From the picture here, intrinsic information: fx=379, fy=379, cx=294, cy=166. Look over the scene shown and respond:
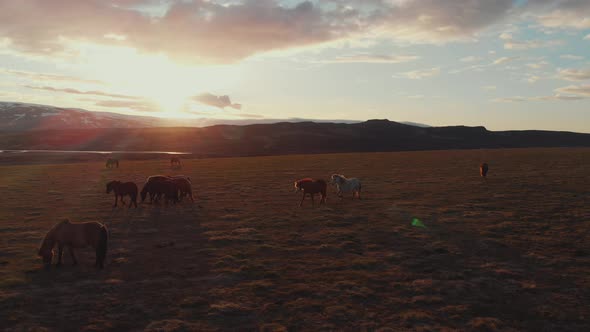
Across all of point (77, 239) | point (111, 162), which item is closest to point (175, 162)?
point (111, 162)

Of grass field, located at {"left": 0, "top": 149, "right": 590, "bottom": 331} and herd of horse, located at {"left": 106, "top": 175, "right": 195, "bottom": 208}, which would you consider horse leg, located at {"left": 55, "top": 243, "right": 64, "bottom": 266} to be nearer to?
grass field, located at {"left": 0, "top": 149, "right": 590, "bottom": 331}

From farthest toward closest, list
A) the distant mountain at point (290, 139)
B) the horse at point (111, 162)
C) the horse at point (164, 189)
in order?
the distant mountain at point (290, 139), the horse at point (111, 162), the horse at point (164, 189)

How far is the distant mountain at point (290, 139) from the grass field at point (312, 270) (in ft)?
306

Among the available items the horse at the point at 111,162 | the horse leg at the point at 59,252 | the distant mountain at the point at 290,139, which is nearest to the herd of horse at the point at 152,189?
the horse leg at the point at 59,252

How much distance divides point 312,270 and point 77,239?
24.2 feet

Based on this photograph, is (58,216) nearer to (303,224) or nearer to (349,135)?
(303,224)

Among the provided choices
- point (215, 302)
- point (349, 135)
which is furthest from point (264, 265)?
point (349, 135)

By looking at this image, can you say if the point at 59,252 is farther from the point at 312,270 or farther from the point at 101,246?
the point at 312,270

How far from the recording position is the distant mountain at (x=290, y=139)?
131000 millimetres

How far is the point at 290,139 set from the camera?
14912cm

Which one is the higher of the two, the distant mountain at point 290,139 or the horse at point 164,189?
the distant mountain at point 290,139

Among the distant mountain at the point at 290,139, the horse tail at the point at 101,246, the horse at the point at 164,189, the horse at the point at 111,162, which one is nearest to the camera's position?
the horse tail at the point at 101,246

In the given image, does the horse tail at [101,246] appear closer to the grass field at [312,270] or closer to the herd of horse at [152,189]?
the grass field at [312,270]

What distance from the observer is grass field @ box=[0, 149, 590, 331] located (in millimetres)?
8586
